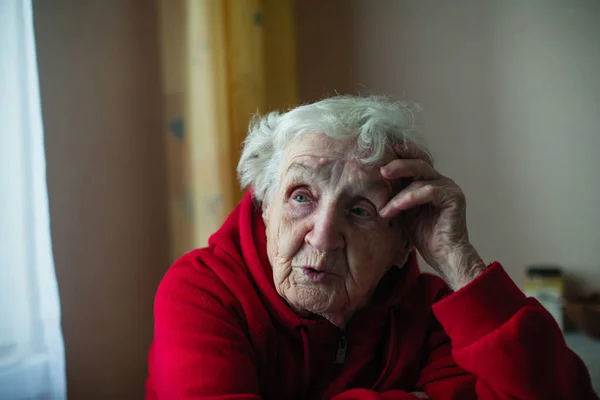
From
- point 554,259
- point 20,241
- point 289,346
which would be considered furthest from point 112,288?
point 554,259

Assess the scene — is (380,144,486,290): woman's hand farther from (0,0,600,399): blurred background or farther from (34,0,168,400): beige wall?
(34,0,168,400): beige wall

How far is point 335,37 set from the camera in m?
2.13

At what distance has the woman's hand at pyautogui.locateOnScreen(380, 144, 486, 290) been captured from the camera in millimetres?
1010

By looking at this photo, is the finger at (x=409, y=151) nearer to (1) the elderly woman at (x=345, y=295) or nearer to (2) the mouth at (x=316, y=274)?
(1) the elderly woman at (x=345, y=295)

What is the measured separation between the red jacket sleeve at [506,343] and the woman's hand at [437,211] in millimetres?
63

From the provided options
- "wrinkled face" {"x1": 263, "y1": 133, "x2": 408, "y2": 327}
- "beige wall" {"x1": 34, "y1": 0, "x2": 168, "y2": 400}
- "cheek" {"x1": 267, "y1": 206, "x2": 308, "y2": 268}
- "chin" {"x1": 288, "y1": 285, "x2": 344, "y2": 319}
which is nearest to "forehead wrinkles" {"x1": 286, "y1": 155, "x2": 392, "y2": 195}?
"wrinkled face" {"x1": 263, "y1": 133, "x2": 408, "y2": 327}

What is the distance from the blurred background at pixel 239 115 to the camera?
1.33 metres

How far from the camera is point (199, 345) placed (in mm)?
922

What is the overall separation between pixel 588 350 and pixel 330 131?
1336 mm

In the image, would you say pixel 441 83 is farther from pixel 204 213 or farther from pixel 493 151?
pixel 204 213

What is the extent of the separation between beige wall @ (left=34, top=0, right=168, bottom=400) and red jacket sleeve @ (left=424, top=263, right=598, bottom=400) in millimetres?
936

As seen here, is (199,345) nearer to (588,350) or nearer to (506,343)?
(506,343)

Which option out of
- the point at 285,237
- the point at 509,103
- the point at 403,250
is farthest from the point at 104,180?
the point at 509,103

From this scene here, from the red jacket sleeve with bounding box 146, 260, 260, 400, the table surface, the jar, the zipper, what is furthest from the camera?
the jar
